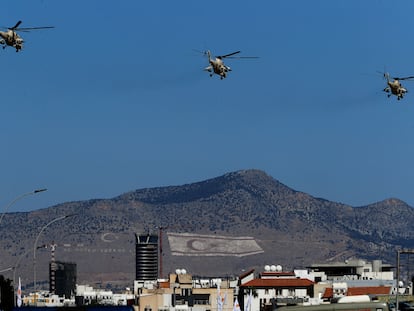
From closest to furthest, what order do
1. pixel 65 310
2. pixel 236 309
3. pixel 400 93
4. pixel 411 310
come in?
1. pixel 65 310
2. pixel 411 310
3. pixel 236 309
4. pixel 400 93

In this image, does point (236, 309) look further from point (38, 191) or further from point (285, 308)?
point (285, 308)

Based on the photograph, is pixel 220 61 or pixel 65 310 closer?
pixel 65 310

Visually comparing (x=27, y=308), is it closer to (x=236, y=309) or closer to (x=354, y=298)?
(x=354, y=298)

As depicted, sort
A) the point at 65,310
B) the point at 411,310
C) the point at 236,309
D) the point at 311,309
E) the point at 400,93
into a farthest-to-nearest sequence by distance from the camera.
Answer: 1. the point at 400,93
2. the point at 236,309
3. the point at 411,310
4. the point at 311,309
5. the point at 65,310

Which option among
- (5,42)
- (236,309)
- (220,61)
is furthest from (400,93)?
(5,42)

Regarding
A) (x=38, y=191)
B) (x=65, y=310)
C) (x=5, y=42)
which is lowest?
(x=65, y=310)

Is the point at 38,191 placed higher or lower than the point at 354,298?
higher

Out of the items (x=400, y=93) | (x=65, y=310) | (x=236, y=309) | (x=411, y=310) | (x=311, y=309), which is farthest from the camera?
(x=400, y=93)

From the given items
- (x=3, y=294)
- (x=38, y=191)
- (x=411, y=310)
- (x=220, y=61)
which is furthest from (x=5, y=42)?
(x=3, y=294)

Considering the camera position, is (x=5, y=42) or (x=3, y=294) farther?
(x=5, y=42)
